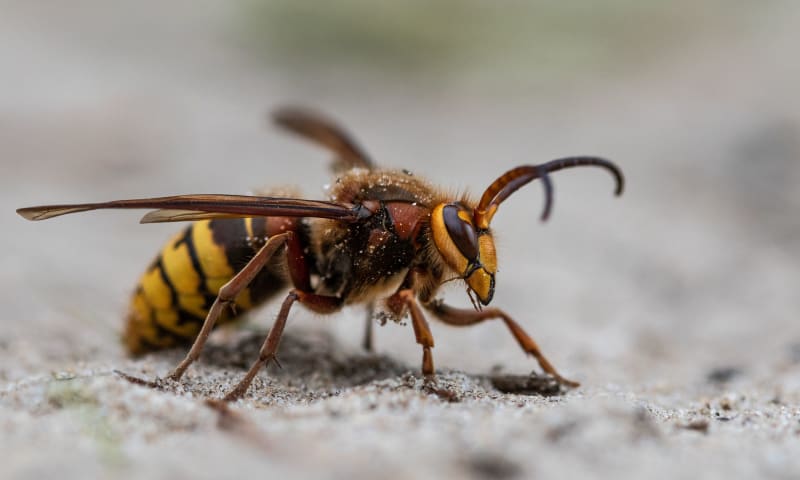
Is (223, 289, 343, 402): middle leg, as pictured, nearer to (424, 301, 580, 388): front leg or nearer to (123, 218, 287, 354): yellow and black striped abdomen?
(123, 218, 287, 354): yellow and black striped abdomen

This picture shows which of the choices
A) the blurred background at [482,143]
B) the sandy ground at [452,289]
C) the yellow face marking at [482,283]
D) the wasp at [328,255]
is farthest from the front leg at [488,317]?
the yellow face marking at [482,283]

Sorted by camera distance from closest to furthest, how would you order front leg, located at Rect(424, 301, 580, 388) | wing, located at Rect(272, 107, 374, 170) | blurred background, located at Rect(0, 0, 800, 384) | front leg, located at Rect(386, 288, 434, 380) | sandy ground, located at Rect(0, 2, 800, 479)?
1. sandy ground, located at Rect(0, 2, 800, 479)
2. front leg, located at Rect(386, 288, 434, 380)
3. front leg, located at Rect(424, 301, 580, 388)
4. wing, located at Rect(272, 107, 374, 170)
5. blurred background, located at Rect(0, 0, 800, 384)

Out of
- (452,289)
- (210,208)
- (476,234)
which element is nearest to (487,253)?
(476,234)

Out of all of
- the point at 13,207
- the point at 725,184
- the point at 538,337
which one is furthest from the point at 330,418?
the point at 725,184

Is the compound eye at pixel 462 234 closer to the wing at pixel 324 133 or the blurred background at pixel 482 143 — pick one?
the blurred background at pixel 482 143

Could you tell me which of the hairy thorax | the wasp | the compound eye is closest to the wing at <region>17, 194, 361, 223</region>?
the wasp

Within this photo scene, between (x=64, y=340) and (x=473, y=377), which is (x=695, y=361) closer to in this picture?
(x=473, y=377)
